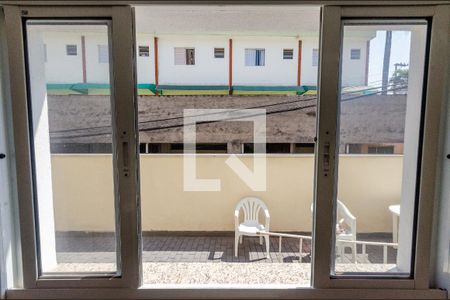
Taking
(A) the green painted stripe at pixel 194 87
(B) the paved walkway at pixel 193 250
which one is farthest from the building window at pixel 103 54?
(A) the green painted stripe at pixel 194 87

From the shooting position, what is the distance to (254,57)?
5047mm

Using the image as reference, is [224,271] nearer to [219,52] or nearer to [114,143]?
[114,143]

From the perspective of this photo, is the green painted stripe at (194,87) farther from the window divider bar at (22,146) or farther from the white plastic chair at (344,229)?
the white plastic chair at (344,229)

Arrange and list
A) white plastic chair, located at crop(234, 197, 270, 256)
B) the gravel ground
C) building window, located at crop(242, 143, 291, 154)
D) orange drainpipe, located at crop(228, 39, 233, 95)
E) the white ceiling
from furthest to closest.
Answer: orange drainpipe, located at crop(228, 39, 233, 95)
building window, located at crop(242, 143, 291, 154)
white plastic chair, located at crop(234, 197, 270, 256)
the white ceiling
the gravel ground

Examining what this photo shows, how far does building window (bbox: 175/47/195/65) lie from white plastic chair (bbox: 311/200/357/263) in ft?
14.3

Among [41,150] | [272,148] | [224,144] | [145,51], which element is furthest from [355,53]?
[145,51]

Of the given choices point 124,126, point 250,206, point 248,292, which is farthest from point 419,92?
point 250,206

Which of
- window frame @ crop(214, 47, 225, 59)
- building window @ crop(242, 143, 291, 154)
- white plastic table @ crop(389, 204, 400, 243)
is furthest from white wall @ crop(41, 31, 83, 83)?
window frame @ crop(214, 47, 225, 59)

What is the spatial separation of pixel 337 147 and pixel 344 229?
2.24ft

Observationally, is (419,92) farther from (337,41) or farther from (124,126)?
(124,126)

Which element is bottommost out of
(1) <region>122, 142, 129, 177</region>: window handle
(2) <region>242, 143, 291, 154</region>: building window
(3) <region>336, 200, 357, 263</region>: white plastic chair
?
(3) <region>336, 200, 357, 263</region>: white plastic chair

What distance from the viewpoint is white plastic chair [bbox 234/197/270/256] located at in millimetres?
3428

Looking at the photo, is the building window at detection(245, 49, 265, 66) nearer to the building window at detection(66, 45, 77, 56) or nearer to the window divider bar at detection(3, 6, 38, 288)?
the building window at detection(66, 45, 77, 56)

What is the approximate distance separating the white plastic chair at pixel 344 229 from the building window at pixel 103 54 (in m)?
1.42
